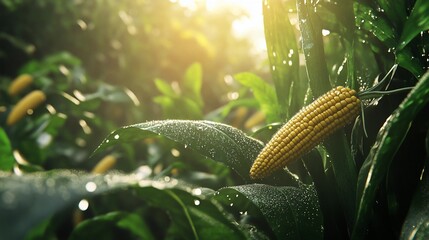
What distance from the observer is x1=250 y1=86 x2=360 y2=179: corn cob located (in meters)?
0.96

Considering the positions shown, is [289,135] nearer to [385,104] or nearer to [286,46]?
[385,104]

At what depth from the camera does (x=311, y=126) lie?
96 cm

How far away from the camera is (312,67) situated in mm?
1061

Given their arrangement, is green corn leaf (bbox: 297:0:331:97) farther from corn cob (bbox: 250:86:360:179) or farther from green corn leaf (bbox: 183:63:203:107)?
green corn leaf (bbox: 183:63:203:107)

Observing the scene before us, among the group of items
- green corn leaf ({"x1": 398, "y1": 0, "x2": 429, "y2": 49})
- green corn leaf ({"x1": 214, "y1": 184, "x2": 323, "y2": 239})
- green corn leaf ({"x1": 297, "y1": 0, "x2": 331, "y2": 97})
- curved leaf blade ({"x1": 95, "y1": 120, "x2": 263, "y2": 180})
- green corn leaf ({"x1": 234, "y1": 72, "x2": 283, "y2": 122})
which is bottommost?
green corn leaf ({"x1": 234, "y1": 72, "x2": 283, "y2": 122})

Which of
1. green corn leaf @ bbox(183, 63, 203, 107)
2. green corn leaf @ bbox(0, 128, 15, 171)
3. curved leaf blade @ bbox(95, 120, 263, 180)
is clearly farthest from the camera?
green corn leaf @ bbox(183, 63, 203, 107)

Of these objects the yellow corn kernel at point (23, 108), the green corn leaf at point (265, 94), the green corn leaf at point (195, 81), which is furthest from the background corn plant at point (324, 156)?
the green corn leaf at point (195, 81)

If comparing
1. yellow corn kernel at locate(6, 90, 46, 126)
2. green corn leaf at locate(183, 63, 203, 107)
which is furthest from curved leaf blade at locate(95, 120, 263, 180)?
green corn leaf at locate(183, 63, 203, 107)

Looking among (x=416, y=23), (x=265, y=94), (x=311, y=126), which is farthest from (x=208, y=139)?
(x=265, y=94)

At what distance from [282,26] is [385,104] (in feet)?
1.08

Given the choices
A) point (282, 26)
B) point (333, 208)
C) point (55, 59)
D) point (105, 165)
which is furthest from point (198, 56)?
point (333, 208)

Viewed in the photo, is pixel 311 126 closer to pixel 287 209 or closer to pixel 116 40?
pixel 287 209

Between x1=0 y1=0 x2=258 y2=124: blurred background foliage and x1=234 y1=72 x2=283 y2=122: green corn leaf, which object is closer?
x1=234 y1=72 x2=283 y2=122: green corn leaf

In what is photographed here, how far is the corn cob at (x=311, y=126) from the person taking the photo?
0.96m
